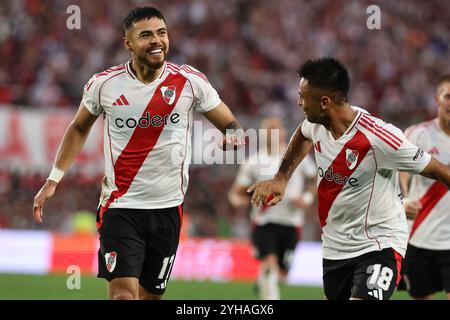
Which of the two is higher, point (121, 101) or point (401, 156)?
point (121, 101)

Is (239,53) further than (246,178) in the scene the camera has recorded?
Yes

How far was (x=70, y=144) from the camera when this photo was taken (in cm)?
688

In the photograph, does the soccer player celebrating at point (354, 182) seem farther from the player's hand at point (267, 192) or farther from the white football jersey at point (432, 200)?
the white football jersey at point (432, 200)

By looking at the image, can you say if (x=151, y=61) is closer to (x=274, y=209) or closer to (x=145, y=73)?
(x=145, y=73)

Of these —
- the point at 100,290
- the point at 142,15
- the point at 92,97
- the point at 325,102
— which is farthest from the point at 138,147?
the point at 100,290

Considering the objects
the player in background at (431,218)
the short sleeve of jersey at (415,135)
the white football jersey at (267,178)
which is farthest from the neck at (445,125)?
the white football jersey at (267,178)

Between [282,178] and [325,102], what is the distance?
68 centimetres

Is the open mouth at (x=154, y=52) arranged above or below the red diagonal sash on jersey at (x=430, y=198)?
above

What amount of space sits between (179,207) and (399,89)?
14563mm

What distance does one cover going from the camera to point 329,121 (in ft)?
20.4

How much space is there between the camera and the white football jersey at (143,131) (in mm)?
6645

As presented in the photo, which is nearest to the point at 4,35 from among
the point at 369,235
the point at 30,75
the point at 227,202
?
the point at 30,75

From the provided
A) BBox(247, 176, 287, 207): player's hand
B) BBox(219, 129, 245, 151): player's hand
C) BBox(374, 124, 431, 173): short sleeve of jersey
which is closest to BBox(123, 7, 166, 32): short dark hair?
BBox(219, 129, 245, 151): player's hand

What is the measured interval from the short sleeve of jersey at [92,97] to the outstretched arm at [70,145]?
51 millimetres
